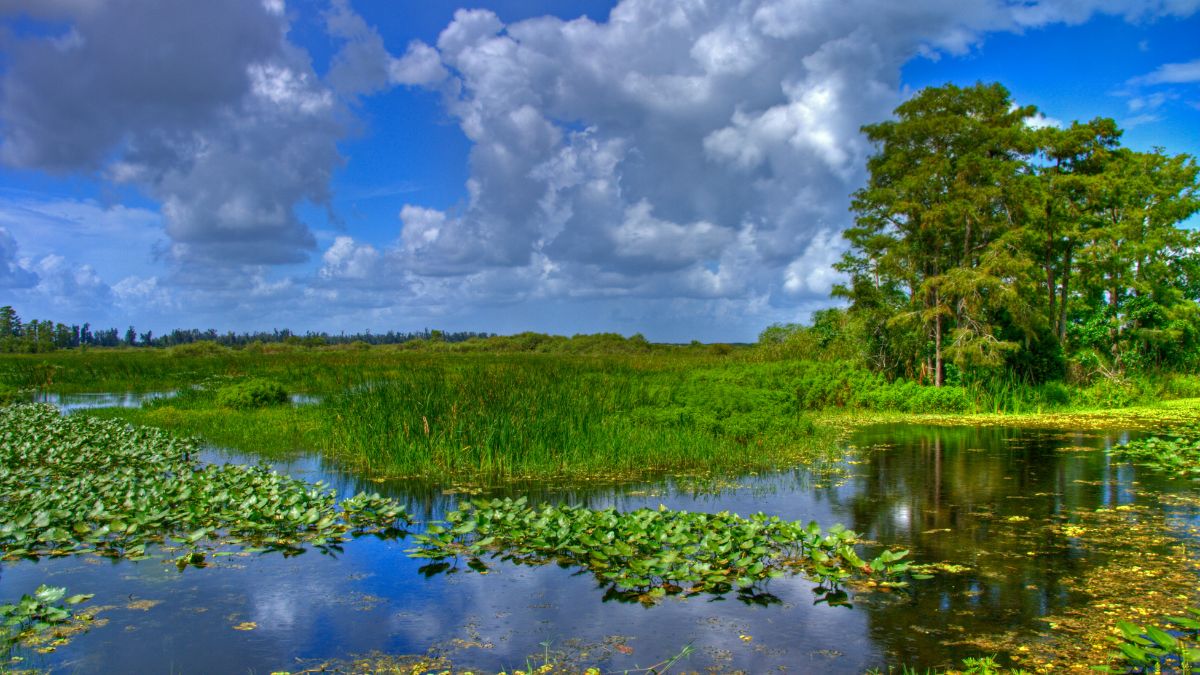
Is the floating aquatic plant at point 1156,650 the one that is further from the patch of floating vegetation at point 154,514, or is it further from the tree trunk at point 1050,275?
the tree trunk at point 1050,275

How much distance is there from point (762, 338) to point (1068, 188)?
10470 millimetres

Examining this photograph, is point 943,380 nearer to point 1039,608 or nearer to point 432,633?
point 1039,608

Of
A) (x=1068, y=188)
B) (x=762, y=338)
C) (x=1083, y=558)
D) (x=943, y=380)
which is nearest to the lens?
(x=1083, y=558)

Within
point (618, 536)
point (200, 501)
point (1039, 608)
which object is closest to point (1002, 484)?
point (1039, 608)

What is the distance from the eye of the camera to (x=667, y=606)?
16.7 feet

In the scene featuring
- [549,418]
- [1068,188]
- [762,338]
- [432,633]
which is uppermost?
[1068,188]

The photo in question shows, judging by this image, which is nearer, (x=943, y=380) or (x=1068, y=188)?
(x=943, y=380)

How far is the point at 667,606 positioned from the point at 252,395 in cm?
1487

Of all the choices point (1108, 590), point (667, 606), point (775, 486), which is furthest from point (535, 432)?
point (1108, 590)

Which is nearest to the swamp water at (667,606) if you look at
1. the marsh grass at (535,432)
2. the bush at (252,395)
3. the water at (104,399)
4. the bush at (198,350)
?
the marsh grass at (535,432)

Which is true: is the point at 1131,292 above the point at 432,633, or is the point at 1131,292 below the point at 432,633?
above

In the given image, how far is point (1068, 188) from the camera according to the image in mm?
19438

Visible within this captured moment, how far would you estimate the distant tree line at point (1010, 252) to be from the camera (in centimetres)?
1664

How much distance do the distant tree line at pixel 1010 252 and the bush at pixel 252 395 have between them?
13.8 m
